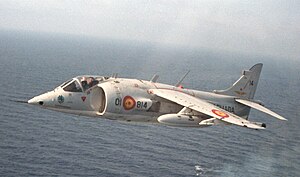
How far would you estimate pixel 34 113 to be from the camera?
90.2 metres

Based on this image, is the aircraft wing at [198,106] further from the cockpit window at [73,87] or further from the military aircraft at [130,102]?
the cockpit window at [73,87]

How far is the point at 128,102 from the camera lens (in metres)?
30.8

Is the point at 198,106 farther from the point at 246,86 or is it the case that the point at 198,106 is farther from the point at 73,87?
the point at 246,86

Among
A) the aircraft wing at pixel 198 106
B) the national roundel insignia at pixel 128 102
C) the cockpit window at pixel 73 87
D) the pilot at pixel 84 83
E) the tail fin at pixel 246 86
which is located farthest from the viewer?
the tail fin at pixel 246 86

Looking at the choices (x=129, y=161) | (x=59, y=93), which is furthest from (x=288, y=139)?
(x=59, y=93)

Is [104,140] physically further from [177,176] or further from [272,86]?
[272,86]

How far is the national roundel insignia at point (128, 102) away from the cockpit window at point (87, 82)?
2.95m

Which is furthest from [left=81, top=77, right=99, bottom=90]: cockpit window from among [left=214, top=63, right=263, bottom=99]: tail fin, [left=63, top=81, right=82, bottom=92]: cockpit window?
[left=214, top=63, right=263, bottom=99]: tail fin

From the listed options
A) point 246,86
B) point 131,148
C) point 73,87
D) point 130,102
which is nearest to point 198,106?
point 130,102

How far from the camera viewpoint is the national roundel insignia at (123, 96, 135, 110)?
30625mm

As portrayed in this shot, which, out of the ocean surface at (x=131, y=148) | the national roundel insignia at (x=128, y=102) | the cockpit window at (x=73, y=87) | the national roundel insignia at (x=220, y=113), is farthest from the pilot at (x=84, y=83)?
the ocean surface at (x=131, y=148)

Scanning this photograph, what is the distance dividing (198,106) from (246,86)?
1238 cm

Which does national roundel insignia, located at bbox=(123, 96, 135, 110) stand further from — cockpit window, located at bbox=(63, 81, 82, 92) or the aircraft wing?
cockpit window, located at bbox=(63, 81, 82, 92)

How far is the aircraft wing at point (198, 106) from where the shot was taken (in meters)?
27.6
